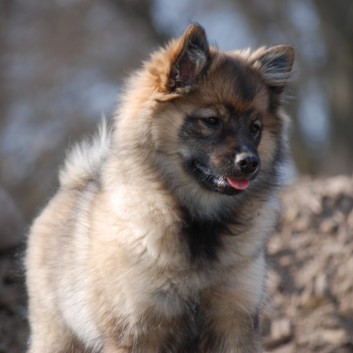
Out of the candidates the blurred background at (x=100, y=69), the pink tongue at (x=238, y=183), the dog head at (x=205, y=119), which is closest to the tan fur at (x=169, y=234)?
the dog head at (x=205, y=119)

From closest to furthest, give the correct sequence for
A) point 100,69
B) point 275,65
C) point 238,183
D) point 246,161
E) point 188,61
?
point 246,161 → point 238,183 → point 188,61 → point 275,65 → point 100,69

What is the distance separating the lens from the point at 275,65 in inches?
201

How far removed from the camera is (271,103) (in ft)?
16.6

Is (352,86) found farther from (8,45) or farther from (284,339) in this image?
(284,339)

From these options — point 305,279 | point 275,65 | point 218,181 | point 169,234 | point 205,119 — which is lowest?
point 305,279

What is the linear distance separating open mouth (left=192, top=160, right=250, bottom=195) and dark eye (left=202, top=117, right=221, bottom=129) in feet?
0.66

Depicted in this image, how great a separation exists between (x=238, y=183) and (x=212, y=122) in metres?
0.34

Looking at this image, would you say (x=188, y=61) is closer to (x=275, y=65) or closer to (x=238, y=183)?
(x=275, y=65)

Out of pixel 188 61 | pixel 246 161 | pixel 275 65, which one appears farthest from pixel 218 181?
pixel 275 65

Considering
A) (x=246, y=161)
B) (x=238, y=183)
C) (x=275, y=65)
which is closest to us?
(x=246, y=161)

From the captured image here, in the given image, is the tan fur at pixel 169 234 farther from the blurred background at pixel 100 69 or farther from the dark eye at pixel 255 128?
the blurred background at pixel 100 69

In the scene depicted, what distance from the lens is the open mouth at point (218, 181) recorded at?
466 centimetres

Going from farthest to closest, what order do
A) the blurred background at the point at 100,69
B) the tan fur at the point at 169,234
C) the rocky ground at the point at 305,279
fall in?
the blurred background at the point at 100,69 → the rocky ground at the point at 305,279 → the tan fur at the point at 169,234

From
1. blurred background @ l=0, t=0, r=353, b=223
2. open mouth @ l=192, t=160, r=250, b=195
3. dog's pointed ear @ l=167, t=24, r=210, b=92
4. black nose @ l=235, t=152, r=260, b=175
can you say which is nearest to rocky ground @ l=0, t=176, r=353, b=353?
open mouth @ l=192, t=160, r=250, b=195
